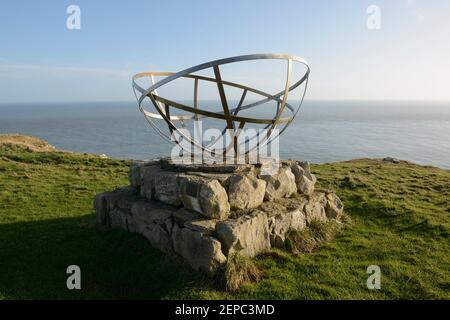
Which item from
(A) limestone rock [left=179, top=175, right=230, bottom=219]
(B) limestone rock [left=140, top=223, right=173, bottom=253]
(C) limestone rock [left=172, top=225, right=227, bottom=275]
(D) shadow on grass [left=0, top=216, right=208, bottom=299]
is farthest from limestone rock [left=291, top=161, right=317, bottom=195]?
(D) shadow on grass [left=0, top=216, right=208, bottom=299]

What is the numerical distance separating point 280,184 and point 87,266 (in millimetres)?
4108

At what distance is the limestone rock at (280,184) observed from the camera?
7.34 meters

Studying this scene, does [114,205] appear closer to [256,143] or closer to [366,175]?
[256,143]

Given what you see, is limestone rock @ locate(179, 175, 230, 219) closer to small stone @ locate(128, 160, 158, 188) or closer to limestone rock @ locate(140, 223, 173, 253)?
limestone rock @ locate(140, 223, 173, 253)

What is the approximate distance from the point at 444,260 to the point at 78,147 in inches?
1740

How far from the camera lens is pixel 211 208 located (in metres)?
6.07

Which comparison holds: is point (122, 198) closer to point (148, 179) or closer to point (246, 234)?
point (148, 179)

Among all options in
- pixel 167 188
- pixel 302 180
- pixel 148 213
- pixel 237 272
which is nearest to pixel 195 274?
pixel 237 272

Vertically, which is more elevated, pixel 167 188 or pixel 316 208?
pixel 167 188

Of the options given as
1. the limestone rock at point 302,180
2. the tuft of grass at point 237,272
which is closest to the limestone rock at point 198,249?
the tuft of grass at point 237,272

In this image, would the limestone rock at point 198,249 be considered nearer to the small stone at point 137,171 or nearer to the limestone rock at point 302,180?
the small stone at point 137,171

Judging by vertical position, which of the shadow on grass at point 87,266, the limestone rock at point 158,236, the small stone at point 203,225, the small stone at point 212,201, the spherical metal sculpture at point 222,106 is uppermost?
the spherical metal sculpture at point 222,106

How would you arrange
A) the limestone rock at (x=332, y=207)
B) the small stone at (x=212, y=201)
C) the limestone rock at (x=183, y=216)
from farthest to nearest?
the limestone rock at (x=332, y=207), the limestone rock at (x=183, y=216), the small stone at (x=212, y=201)

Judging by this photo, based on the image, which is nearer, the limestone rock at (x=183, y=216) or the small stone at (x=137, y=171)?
the limestone rock at (x=183, y=216)
